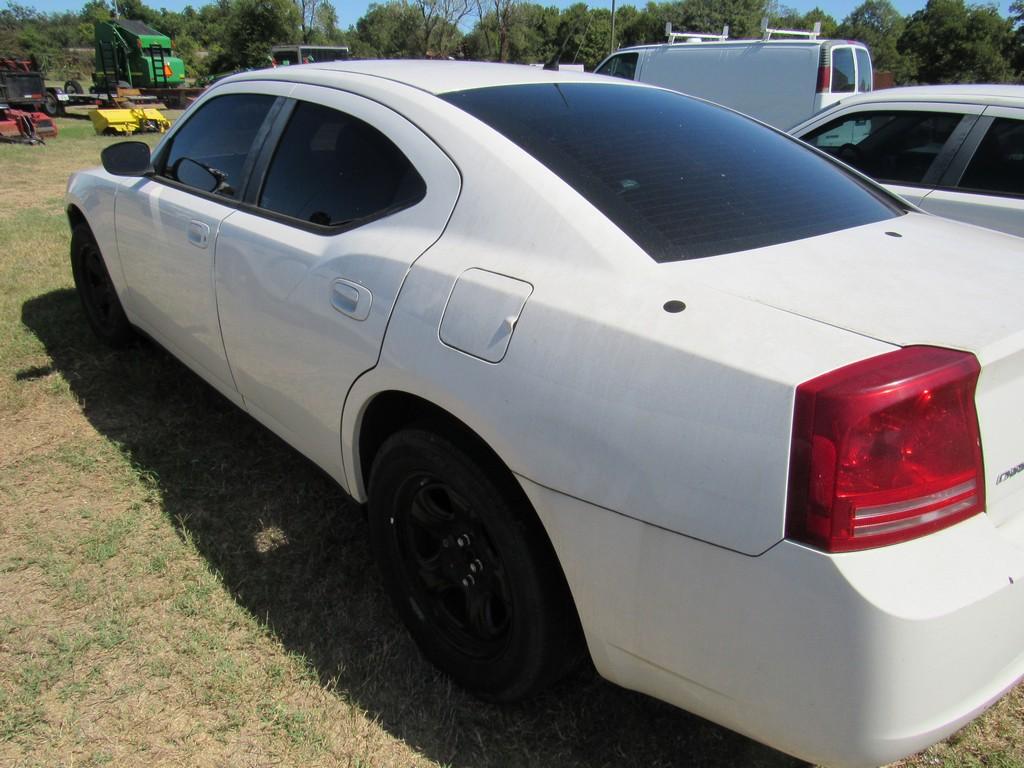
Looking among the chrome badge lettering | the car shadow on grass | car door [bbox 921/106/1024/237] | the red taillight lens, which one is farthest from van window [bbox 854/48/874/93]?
the chrome badge lettering

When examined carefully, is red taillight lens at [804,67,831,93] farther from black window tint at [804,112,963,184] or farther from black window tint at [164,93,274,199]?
black window tint at [164,93,274,199]

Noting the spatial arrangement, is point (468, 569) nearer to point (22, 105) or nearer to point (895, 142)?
point (895, 142)

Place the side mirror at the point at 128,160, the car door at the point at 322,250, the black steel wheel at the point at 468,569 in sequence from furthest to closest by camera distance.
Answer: the side mirror at the point at 128,160, the car door at the point at 322,250, the black steel wheel at the point at 468,569

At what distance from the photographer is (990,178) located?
409cm

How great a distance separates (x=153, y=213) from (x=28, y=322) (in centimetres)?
240

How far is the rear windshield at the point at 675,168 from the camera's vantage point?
1882 millimetres

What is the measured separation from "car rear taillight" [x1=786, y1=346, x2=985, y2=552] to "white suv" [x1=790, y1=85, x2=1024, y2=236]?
3.21m

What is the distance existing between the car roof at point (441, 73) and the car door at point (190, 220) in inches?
6.3

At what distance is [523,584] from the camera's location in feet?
6.01

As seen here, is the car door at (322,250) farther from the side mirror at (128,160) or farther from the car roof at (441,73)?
the side mirror at (128,160)

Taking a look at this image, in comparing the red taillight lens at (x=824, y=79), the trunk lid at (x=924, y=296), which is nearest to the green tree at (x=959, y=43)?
the red taillight lens at (x=824, y=79)

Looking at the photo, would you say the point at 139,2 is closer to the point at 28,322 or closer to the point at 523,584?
the point at 28,322

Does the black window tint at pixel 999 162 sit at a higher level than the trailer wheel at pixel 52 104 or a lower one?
higher

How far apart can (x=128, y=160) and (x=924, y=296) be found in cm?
335
